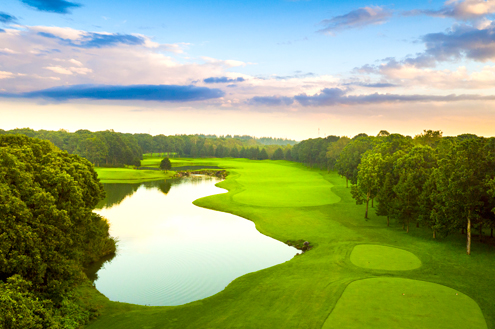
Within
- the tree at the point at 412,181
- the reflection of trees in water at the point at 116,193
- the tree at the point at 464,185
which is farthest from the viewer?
the tree at the point at 412,181

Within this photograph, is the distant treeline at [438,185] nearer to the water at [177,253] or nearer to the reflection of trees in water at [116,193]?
the water at [177,253]

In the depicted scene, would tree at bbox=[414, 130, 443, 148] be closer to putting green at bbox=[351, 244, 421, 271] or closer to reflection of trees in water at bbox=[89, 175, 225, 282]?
putting green at bbox=[351, 244, 421, 271]

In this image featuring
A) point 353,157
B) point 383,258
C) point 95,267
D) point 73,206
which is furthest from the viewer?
point 353,157

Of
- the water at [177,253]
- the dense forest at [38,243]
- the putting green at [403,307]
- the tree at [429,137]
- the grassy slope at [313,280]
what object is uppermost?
the tree at [429,137]

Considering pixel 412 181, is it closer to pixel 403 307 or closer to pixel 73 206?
pixel 403 307

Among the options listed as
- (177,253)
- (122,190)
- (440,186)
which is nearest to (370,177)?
(440,186)

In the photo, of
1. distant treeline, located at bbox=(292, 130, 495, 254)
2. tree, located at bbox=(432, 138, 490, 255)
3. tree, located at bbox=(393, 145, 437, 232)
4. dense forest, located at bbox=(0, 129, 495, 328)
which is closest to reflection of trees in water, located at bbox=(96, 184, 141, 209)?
dense forest, located at bbox=(0, 129, 495, 328)

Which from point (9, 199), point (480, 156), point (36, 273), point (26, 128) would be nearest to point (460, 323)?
point (480, 156)

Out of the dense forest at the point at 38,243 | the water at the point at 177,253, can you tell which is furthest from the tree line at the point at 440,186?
the dense forest at the point at 38,243
